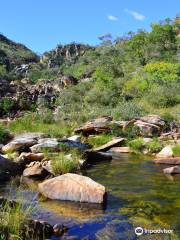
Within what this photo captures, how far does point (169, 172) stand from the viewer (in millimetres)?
12742

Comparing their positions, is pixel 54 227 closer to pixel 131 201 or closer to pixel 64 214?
pixel 64 214

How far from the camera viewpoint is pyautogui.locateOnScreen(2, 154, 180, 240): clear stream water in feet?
23.1

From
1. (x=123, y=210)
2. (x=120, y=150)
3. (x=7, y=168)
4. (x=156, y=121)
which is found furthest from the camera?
(x=156, y=121)

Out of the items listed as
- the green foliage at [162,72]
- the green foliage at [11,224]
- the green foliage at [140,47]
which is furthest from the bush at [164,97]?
the green foliage at [11,224]

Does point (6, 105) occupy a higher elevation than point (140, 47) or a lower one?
lower

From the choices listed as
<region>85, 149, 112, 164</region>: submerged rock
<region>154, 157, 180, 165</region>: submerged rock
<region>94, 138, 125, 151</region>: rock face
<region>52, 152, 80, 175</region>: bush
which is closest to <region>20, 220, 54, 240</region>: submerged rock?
<region>52, 152, 80, 175</region>: bush

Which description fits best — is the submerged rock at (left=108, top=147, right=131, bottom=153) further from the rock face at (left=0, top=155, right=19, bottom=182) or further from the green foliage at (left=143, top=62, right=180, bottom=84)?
the green foliage at (left=143, top=62, right=180, bottom=84)

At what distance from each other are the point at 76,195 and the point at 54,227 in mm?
2016

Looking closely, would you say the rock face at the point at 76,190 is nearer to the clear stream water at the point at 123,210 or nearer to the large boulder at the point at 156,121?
the clear stream water at the point at 123,210

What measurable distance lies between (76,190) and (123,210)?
1159 millimetres

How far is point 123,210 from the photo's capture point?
845cm

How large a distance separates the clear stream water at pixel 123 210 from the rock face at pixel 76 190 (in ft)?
0.71

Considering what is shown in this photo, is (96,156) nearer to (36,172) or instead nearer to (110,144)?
(110,144)

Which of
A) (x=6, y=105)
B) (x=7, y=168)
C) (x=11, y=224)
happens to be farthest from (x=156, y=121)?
Result: (x=11, y=224)
